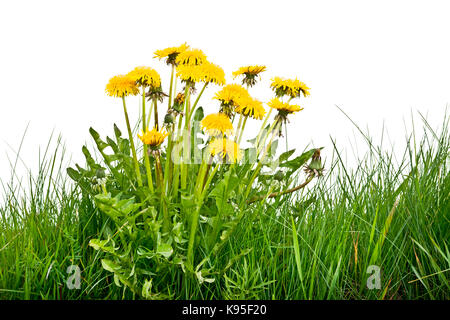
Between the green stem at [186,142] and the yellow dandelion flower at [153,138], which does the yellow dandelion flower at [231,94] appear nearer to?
the green stem at [186,142]

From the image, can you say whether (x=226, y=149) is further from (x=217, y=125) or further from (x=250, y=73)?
(x=250, y=73)

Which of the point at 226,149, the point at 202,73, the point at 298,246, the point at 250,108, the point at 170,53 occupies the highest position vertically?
the point at 170,53

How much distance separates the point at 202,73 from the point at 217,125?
0.63 ft

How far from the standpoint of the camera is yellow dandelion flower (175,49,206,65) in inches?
71.2

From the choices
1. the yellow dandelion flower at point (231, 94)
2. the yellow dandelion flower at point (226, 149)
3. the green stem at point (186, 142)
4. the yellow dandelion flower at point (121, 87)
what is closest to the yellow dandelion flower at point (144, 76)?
the yellow dandelion flower at point (121, 87)

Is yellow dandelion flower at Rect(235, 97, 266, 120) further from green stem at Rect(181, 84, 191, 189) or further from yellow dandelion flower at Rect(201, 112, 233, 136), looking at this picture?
green stem at Rect(181, 84, 191, 189)

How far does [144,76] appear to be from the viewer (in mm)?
1821

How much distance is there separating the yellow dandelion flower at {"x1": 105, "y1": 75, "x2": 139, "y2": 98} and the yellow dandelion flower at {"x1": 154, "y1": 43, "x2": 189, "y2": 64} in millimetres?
156

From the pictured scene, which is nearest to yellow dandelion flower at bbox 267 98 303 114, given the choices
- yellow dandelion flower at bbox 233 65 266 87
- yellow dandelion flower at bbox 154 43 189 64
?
yellow dandelion flower at bbox 233 65 266 87

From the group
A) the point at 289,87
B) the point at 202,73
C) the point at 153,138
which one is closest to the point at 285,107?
the point at 289,87

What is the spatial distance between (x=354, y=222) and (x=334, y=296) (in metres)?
0.43

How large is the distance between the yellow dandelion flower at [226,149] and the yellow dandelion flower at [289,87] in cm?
28
